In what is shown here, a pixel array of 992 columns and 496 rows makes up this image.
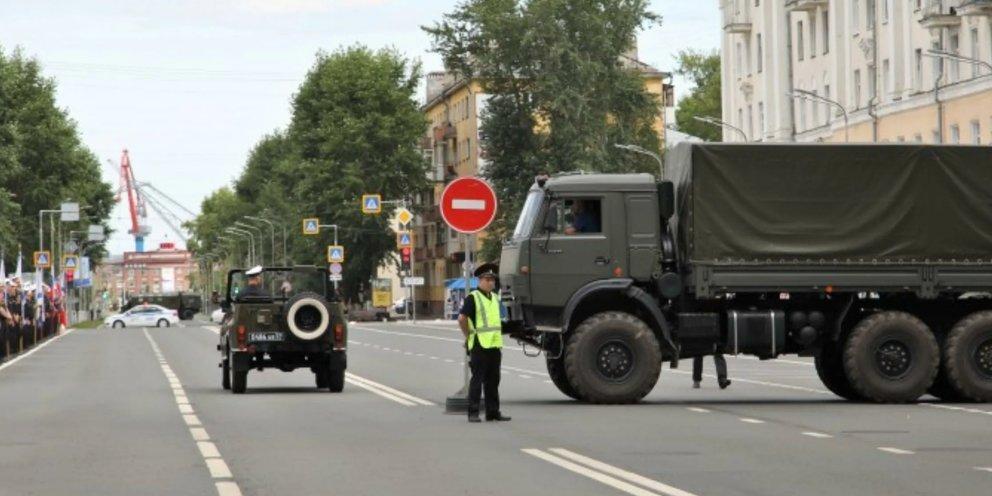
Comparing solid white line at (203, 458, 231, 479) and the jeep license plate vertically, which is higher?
the jeep license plate

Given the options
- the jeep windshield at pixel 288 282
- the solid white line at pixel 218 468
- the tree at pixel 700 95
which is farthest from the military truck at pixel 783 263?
the tree at pixel 700 95

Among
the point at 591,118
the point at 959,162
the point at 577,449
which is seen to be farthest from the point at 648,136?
the point at 577,449

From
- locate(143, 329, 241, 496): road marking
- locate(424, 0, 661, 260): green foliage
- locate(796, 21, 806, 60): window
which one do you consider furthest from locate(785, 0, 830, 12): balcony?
locate(143, 329, 241, 496): road marking

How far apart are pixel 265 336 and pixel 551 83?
6369cm

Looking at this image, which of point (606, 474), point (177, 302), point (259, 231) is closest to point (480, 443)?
point (606, 474)

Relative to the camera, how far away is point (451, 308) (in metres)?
118

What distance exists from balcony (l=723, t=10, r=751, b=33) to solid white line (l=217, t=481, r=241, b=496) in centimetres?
8541

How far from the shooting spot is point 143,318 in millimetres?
129375

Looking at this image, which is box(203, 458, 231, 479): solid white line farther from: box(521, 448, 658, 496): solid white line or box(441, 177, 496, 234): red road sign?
box(441, 177, 496, 234): red road sign

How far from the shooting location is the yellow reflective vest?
2312cm

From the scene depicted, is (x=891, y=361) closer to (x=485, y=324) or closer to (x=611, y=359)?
(x=611, y=359)

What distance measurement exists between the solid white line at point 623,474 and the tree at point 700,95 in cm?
12345

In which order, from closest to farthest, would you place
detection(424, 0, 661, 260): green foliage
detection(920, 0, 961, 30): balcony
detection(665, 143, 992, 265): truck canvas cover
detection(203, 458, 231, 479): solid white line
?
1. detection(203, 458, 231, 479): solid white line
2. detection(665, 143, 992, 265): truck canvas cover
3. detection(920, 0, 961, 30): balcony
4. detection(424, 0, 661, 260): green foliage

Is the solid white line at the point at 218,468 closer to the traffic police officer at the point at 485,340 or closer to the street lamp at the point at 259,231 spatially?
the traffic police officer at the point at 485,340
